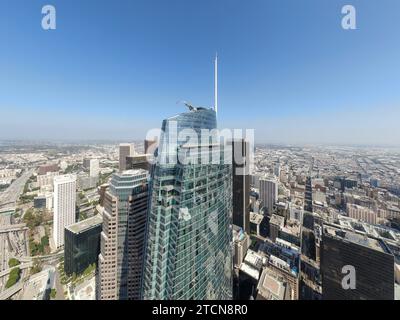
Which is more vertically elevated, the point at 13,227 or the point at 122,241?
the point at 122,241

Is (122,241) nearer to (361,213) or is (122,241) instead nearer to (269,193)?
(269,193)

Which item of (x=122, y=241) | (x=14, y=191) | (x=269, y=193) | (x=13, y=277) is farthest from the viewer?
(x=269, y=193)

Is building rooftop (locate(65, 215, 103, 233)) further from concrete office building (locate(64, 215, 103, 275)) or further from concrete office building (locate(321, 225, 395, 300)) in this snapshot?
concrete office building (locate(321, 225, 395, 300))

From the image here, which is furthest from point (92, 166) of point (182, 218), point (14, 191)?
point (182, 218)

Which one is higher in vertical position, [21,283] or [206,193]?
[206,193]

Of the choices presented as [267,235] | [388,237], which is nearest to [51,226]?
[267,235]

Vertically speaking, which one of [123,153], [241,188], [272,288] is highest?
[123,153]

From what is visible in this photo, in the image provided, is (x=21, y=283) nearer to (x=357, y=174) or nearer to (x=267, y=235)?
(x=267, y=235)
